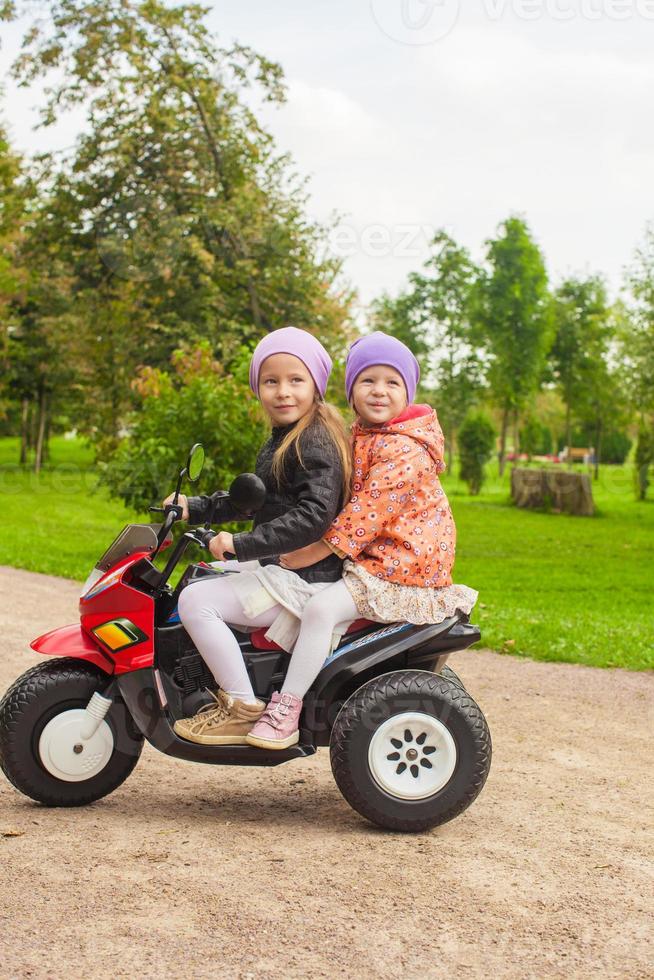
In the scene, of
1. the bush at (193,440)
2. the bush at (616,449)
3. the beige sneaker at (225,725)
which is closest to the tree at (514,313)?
the bush at (616,449)

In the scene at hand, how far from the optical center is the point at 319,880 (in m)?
3.58

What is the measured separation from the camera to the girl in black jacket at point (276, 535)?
399 centimetres

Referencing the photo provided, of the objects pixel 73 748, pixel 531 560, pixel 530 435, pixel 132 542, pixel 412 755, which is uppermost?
pixel 530 435

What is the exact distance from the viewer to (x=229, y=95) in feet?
65.0

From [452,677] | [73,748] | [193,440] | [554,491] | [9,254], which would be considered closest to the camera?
[73,748]

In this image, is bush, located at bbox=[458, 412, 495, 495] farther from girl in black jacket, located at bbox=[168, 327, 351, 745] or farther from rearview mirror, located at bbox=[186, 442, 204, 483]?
rearview mirror, located at bbox=[186, 442, 204, 483]

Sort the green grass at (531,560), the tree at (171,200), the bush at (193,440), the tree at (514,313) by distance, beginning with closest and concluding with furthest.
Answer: the green grass at (531,560) < the bush at (193,440) < the tree at (171,200) < the tree at (514,313)

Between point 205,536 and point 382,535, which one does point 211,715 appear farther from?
point 382,535

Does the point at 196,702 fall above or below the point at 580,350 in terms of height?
below

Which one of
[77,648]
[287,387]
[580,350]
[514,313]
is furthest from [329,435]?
[580,350]

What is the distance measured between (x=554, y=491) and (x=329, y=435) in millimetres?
21831

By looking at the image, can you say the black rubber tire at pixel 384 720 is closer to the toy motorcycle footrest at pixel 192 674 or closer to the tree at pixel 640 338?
the toy motorcycle footrest at pixel 192 674

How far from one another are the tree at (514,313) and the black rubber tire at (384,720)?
31.6 m

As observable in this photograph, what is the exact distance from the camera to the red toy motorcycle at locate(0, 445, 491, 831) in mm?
4074
